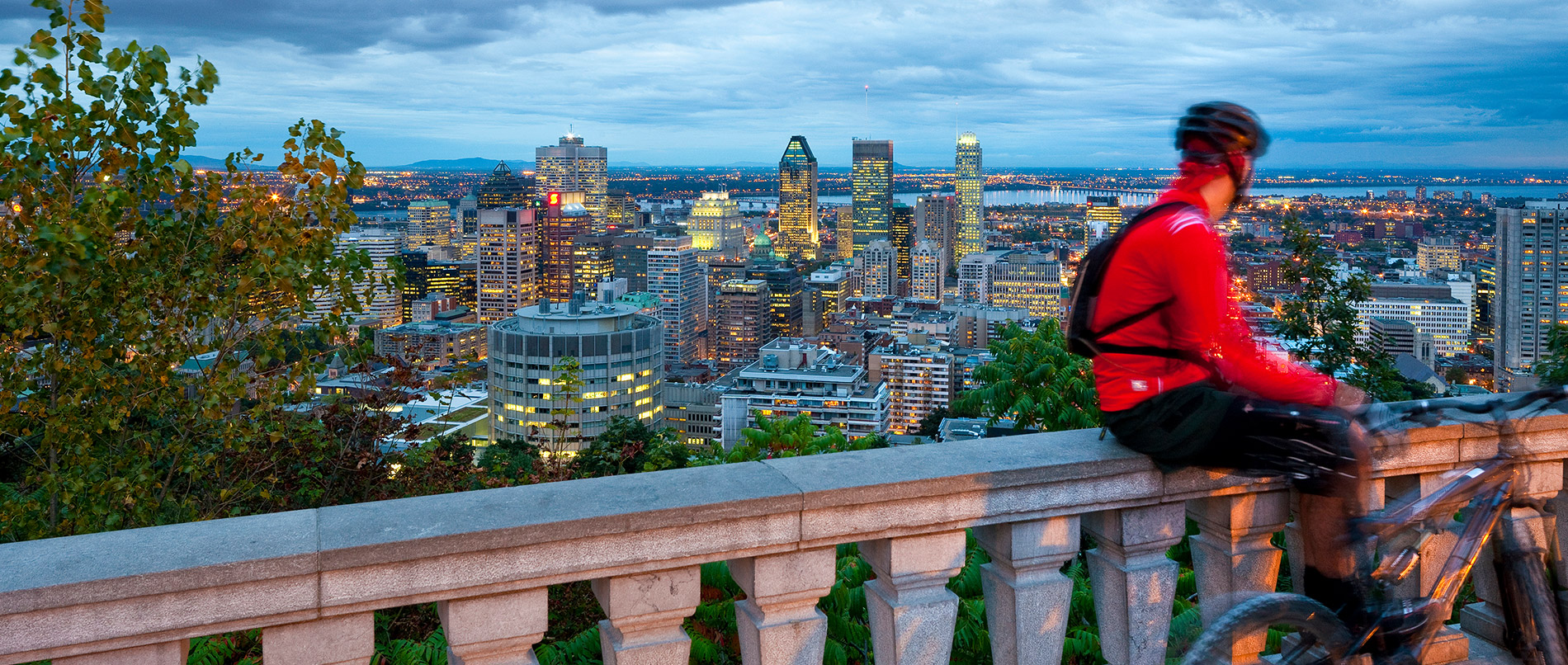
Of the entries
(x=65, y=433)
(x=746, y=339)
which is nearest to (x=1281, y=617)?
(x=65, y=433)

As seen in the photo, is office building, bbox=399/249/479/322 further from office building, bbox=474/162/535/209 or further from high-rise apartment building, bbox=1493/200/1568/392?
high-rise apartment building, bbox=1493/200/1568/392

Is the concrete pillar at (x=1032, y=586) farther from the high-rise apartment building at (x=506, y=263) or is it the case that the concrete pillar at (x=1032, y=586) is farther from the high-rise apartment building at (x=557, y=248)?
the high-rise apartment building at (x=557, y=248)

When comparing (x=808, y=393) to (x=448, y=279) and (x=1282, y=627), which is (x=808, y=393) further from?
(x=448, y=279)

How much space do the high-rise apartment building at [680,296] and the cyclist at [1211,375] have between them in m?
139

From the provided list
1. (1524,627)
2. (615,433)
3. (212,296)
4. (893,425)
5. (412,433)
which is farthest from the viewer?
(893,425)

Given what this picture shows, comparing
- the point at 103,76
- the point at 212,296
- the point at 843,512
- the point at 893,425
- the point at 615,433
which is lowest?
the point at 893,425

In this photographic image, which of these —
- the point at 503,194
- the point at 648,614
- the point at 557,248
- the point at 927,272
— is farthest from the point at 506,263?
the point at 648,614

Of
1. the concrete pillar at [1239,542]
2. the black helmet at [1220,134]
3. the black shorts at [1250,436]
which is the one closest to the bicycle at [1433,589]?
the black shorts at [1250,436]

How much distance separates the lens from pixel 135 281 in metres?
4.04

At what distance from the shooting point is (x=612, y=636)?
2.30 metres

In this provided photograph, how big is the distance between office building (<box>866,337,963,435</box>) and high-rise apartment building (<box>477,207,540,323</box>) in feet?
267

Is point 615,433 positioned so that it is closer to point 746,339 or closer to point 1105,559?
point 1105,559

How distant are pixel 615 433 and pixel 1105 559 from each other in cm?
501

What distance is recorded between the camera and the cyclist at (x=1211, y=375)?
243cm
